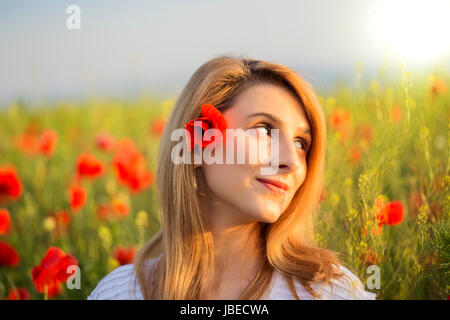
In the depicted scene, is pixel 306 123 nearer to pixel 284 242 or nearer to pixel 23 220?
pixel 284 242

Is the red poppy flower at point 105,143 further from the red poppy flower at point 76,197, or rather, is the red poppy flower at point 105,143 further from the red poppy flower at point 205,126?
the red poppy flower at point 205,126

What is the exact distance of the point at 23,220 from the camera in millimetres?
2098

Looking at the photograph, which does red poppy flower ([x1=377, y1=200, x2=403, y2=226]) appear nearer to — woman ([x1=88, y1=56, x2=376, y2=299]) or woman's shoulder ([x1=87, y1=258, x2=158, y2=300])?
woman ([x1=88, y1=56, x2=376, y2=299])

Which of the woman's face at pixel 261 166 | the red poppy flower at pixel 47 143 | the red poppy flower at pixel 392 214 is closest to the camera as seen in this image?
the woman's face at pixel 261 166

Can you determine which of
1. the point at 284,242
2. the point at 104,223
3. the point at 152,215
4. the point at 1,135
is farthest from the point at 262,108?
the point at 1,135

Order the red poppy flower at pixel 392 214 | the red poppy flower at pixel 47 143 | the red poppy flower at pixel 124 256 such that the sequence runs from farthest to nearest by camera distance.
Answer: the red poppy flower at pixel 47 143 → the red poppy flower at pixel 124 256 → the red poppy flower at pixel 392 214

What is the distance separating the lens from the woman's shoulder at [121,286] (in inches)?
47.1

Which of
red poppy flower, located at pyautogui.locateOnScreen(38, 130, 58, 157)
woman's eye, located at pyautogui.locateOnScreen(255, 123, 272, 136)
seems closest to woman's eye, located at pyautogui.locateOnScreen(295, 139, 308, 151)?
woman's eye, located at pyautogui.locateOnScreen(255, 123, 272, 136)

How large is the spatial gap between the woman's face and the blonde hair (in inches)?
1.5

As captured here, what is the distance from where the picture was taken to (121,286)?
1.23m

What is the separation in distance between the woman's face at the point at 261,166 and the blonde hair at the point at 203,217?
4cm

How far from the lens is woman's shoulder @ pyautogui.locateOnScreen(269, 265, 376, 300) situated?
1.15m

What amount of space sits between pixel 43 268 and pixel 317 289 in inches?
29.1

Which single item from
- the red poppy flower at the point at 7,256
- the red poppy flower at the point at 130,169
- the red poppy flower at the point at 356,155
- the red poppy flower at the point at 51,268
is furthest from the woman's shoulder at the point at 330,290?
the red poppy flower at the point at 7,256
